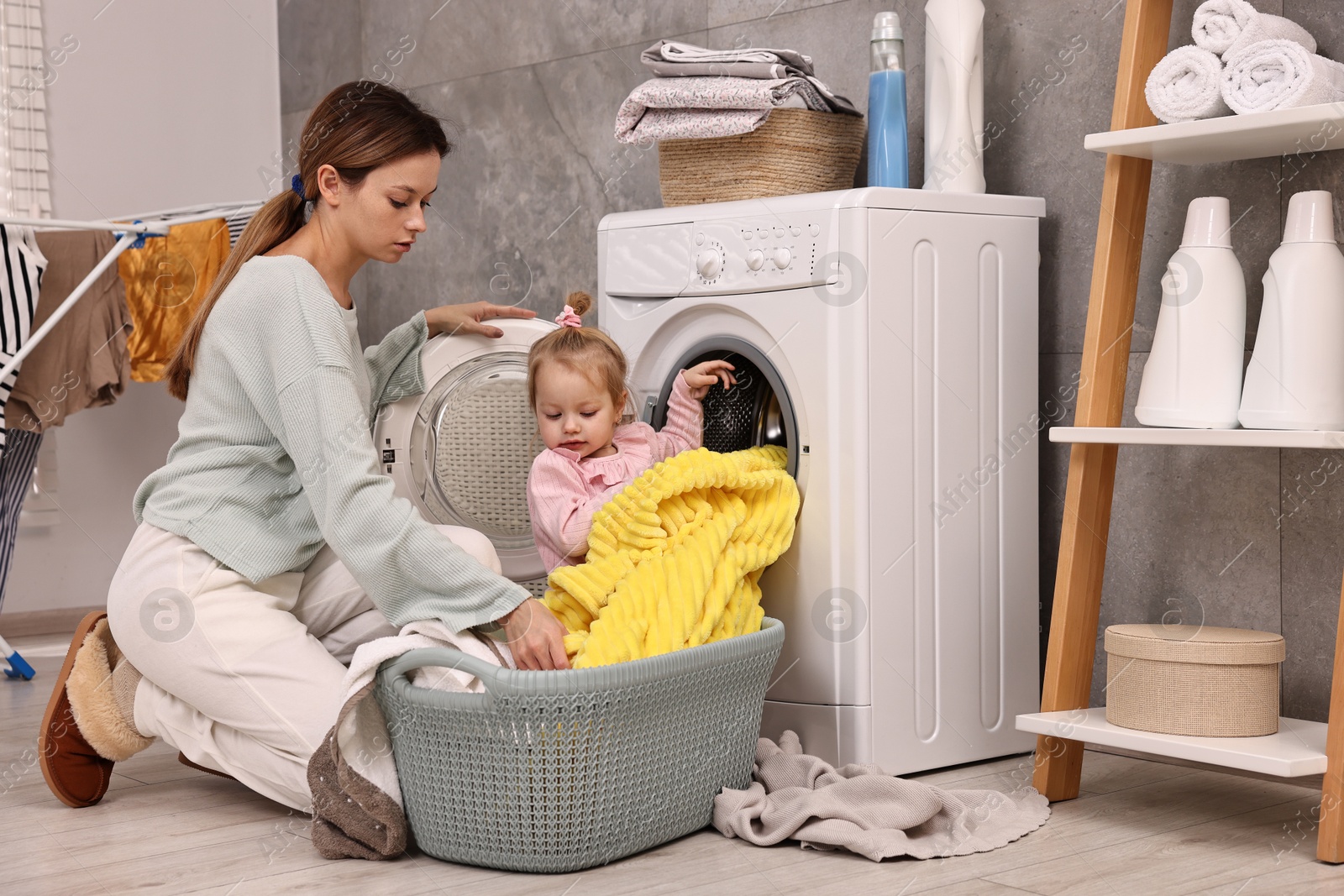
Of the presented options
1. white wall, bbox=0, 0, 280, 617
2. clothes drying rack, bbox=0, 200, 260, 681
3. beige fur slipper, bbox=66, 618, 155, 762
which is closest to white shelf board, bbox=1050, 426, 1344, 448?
beige fur slipper, bbox=66, 618, 155, 762

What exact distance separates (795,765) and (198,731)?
2.83ft

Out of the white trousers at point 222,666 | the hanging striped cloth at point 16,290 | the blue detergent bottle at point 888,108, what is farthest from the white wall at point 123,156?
the blue detergent bottle at point 888,108

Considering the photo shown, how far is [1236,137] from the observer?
72.2 inches

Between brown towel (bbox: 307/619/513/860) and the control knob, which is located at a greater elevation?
the control knob

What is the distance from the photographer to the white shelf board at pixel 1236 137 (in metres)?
1.71

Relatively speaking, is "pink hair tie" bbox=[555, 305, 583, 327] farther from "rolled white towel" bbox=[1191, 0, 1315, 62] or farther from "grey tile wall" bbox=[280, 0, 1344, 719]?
"rolled white towel" bbox=[1191, 0, 1315, 62]

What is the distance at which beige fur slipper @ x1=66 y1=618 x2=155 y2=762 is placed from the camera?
1940mm

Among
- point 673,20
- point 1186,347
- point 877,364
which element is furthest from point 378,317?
point 1186,347

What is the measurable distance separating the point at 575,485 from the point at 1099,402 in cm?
80

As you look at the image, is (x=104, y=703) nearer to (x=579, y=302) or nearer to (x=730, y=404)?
(x=579, y=302)

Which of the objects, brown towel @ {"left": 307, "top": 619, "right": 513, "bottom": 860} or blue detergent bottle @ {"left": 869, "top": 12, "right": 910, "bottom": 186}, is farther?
blue detergent bottle @ {"left": 869, "top": 12, "right": 910, "bottom": 186}

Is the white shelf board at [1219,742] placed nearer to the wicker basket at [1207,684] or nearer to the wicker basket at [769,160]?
the wicker basket at [1207,684]

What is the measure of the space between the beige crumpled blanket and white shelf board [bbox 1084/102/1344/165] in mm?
945

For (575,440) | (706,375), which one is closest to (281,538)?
(575,440)
